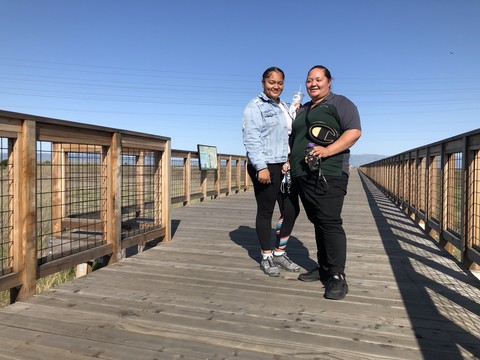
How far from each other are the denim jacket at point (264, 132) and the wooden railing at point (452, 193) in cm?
151

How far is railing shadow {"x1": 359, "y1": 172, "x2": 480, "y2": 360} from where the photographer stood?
1.76 metres

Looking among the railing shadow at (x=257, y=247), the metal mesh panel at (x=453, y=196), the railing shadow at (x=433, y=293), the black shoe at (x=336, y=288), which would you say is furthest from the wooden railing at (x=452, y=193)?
the railing shadow at (x=257, y=247)

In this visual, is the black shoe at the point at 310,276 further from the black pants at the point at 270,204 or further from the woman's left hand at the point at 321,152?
the woman's left hand at the point at 321,152

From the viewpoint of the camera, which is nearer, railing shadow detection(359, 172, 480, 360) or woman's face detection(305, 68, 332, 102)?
railing shadow detection(359, 172, 480, 360)

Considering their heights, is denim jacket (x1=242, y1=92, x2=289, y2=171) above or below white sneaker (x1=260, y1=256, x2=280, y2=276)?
above

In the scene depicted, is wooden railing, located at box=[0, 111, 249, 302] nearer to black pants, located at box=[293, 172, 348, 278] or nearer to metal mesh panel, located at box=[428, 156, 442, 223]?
black pants, located at box=[293, 172, 348, 278]

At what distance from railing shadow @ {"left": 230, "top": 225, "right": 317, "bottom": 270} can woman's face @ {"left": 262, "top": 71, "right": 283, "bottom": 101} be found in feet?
4.88

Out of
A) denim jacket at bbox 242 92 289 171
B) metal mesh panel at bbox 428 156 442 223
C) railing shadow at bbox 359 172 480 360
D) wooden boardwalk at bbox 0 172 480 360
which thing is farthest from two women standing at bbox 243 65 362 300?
metal mesh panel at bbox 428 156 442 223

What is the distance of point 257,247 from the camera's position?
13.1 ft

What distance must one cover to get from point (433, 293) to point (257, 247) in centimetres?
188

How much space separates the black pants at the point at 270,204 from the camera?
2834mm

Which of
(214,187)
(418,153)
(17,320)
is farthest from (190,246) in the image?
(214,187)

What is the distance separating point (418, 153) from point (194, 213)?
389cm

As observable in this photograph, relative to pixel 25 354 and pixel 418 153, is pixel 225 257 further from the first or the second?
pixel 418 153
